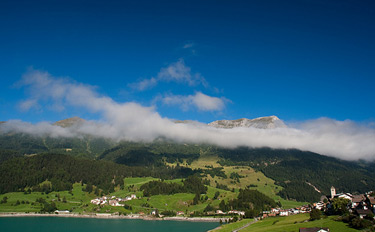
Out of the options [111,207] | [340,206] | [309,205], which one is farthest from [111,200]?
[340,206]

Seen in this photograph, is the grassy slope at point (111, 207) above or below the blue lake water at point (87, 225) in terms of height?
above

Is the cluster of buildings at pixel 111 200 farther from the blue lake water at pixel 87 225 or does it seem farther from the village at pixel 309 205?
the blue lake water at pixel 87 225

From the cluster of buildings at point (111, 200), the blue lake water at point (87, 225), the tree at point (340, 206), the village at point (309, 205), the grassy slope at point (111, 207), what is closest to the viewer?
the village at point (309, 205)

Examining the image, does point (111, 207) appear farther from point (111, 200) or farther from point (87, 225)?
point (87, 225)

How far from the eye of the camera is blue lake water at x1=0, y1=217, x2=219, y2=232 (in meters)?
112

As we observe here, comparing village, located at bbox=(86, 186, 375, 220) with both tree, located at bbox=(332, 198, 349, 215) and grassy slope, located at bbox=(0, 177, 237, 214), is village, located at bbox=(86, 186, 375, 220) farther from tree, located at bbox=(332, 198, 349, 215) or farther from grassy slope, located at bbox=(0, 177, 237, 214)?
grassy slope, located at bbox=(0, 177, 237, 214)

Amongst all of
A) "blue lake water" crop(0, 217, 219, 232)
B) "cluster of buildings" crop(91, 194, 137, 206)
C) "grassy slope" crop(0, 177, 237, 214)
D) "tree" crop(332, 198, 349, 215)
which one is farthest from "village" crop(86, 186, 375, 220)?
"blue lake water" crop(0, 217, 219, 232)

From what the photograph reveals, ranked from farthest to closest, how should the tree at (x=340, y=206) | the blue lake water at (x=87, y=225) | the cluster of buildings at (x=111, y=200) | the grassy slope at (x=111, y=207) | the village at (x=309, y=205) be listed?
the cluster of buildings at (x=111, y=200)
the grassy slope at (x=111, y=207)
the blue lake water at (x=87, y=225)
the tree at (x=340, y=206)
the village at (x=309, y=205)

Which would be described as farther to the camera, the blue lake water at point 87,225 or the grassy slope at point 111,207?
the grassy slope at point 111,207

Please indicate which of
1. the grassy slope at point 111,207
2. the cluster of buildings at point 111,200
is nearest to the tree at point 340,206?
the grassy slope at point 111,207

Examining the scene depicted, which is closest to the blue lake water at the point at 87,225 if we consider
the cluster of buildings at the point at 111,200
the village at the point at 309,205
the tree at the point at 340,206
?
the village at the point at 309,205

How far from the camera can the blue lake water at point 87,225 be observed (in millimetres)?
111750

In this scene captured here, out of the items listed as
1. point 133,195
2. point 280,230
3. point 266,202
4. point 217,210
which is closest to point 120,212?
point 133,195

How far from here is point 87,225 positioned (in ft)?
400
